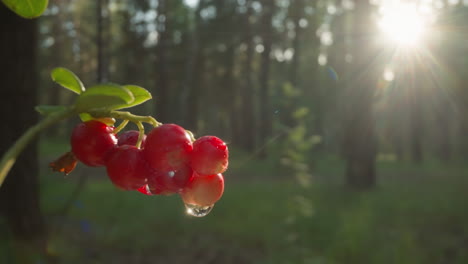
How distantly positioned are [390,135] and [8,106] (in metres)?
29.4

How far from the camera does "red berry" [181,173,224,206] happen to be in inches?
31.8

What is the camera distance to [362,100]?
447 inches

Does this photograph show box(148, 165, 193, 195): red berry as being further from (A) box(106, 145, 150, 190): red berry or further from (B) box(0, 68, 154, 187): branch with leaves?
(B) box(0, 68, 154, 187): branch with leaves

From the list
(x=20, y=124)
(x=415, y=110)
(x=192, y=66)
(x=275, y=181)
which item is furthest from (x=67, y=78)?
(x=415, y=110)

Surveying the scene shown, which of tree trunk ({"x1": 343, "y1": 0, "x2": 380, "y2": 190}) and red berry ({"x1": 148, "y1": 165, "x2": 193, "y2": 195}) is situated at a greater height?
red berry ({"x1": 148, "y1": 165, "x2": 193, "y2": 195})

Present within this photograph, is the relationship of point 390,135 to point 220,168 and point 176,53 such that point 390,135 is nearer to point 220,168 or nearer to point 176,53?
point 176,53

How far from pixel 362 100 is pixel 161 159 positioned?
36.9ft

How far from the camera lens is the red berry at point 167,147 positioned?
739 mm

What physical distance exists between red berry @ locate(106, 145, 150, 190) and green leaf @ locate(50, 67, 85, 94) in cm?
18

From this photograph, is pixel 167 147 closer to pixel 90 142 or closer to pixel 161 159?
pixel 161 159

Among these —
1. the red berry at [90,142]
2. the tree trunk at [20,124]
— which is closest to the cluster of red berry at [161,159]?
the red berry at [90,142]

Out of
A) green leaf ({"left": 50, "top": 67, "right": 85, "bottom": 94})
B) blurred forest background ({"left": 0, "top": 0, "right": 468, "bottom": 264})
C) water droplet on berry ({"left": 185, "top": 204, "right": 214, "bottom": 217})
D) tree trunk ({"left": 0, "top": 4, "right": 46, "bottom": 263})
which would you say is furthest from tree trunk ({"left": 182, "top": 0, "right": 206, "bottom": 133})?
green leaf ({"left": 50, "top": 67, "right": 85, "bottom": 94})

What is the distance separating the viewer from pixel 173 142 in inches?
29.1

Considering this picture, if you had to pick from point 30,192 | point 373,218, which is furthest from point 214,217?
point 30,192
